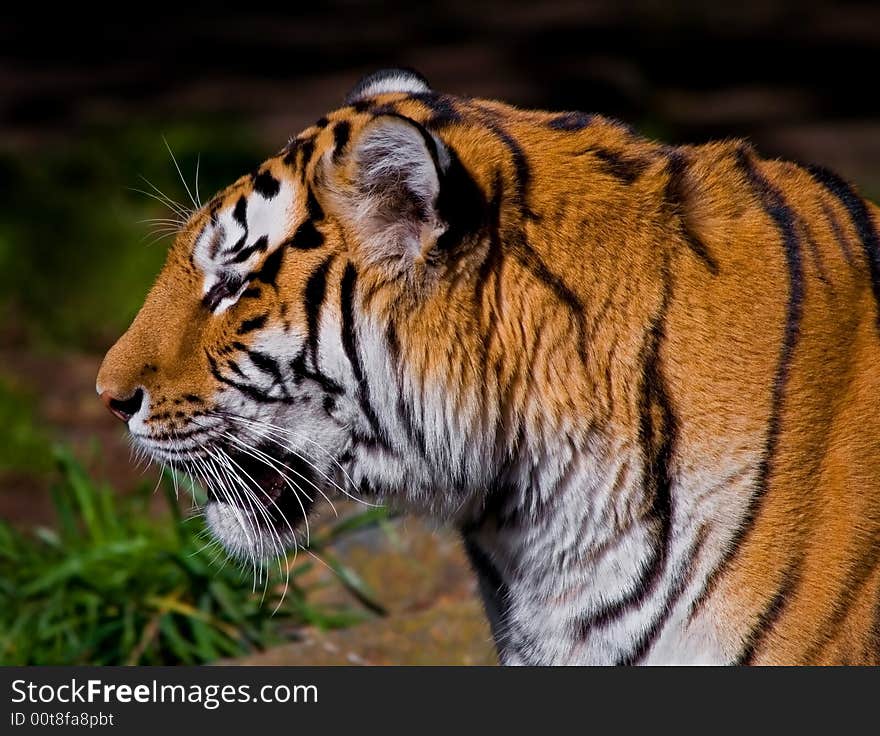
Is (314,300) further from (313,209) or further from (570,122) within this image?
(570,122)

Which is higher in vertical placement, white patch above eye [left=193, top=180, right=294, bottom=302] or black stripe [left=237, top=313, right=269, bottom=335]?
white patch above eye [left=193, top=180, right=294, bottom=302]

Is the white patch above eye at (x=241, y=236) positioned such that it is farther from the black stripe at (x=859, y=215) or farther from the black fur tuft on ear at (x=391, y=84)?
the black stripe at (x=859, y=215)

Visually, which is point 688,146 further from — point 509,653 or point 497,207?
point 509,653

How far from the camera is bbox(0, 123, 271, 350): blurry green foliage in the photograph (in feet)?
18.7

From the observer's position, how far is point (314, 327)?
6.97ft

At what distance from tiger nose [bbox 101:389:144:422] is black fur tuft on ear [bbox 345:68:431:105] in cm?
62

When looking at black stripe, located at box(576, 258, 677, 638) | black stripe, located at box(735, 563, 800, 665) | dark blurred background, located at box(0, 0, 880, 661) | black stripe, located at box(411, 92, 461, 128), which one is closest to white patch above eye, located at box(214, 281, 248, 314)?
black stripe, located at box(411, 92, 461, 128)

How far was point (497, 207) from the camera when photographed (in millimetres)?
2049

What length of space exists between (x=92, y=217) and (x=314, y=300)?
4357mm

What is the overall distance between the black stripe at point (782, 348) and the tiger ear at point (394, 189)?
56 centimetres

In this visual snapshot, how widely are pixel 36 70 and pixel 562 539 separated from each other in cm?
656

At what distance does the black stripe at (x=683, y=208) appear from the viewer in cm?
211

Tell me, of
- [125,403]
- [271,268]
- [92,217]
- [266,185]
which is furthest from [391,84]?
[92,217]

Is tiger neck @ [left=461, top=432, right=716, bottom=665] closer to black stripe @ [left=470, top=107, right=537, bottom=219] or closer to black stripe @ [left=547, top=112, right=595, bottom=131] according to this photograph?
black stripe @ [left=470, top=107, right=537, bottom=219]
